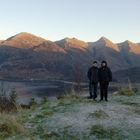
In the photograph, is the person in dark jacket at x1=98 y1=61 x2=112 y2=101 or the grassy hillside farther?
the person in dark jacket at x1=98 y1=61 x2=112 y2=101

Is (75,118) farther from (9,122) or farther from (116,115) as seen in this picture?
(9,122)

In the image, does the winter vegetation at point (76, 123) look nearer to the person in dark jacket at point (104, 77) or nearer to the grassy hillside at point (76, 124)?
the grassy hillside at point (76, 124)

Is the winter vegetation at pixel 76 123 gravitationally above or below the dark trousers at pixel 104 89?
below

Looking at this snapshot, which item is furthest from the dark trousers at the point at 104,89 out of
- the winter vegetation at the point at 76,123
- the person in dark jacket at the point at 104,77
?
the winter vegetation at the point at 76,123

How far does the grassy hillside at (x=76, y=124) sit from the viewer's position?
A: 10.5 metres

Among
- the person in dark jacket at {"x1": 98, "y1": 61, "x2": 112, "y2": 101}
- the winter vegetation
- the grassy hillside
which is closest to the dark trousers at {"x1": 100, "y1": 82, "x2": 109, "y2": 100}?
the person in dark jacket at {"x1": 98, "y1": 61, "x2": 112, "y2": 101}

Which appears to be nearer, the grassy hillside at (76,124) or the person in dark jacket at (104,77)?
the grassy hillside at (76,124)

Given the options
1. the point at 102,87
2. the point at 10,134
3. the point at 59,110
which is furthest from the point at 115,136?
the point at 102,87

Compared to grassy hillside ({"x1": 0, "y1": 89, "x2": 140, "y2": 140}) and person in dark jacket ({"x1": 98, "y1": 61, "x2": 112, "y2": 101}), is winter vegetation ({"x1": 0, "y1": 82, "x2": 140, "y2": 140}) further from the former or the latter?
person in dark jacket ({"x1": 98, "y1": 61, "x2": 112, "y2": 101})

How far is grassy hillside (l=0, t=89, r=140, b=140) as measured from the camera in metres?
10.5

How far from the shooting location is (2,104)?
63.4 feet

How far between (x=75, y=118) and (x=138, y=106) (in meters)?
3.90

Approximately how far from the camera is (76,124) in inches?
469

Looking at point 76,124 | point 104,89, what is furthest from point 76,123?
point 104,89
